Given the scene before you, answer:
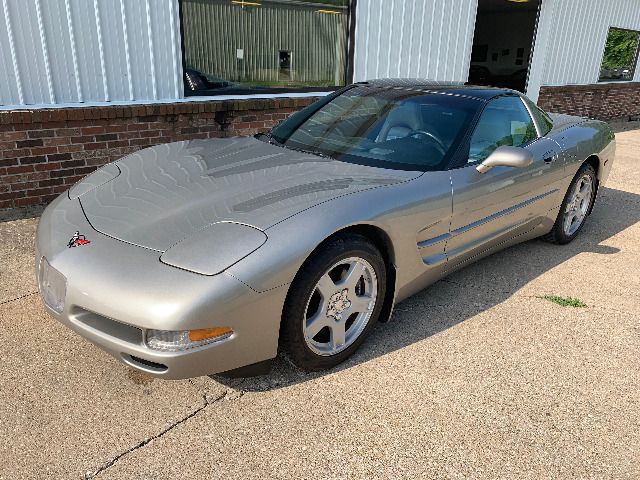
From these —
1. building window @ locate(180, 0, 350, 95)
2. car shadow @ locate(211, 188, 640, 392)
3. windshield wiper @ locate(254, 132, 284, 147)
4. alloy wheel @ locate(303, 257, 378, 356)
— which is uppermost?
building window @ locate(180, 0, 350, 95)

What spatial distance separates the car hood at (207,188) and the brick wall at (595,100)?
28.9ft

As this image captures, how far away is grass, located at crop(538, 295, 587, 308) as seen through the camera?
3.44 m

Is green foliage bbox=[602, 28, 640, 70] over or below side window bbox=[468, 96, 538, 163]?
over

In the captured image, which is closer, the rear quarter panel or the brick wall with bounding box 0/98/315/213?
the rear quarter panel

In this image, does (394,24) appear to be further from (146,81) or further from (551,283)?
(551,283)

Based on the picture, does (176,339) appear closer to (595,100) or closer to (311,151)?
(311,151)

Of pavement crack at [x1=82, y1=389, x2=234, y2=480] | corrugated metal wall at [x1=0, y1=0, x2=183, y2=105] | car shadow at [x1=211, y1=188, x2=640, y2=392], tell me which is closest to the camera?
pavement crack at [x1=82, y1=389, x2=234, y2=480]

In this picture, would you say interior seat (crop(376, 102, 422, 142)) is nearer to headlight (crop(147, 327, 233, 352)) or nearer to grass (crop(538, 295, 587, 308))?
grass (crop(538, 295, 587, 308))

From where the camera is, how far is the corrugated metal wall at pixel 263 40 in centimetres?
571

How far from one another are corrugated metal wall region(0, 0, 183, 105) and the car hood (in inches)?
82.5

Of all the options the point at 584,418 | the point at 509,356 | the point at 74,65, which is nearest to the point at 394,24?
the point at 74,65

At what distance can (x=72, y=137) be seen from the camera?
4863mm

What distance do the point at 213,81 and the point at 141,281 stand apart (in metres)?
4.41

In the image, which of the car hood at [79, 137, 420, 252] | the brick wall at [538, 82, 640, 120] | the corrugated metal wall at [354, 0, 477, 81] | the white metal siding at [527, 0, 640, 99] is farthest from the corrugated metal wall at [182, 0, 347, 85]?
the brick wall at [538, 82, 640, 120]
